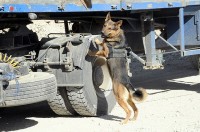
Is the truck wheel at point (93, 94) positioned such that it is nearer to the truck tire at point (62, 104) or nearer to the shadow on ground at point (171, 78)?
the truck tire at point (62, 104)

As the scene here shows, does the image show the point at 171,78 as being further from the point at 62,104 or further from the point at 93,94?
the point at 62,104

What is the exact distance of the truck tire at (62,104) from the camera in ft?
22.9

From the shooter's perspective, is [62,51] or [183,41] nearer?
[62,51]

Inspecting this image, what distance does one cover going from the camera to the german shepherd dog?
21.5 feet

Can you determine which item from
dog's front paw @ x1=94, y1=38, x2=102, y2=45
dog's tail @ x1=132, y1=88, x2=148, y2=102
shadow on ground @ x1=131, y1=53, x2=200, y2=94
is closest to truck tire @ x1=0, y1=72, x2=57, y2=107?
dog's front paw @ x1=94, y1=38, x2=102, y2=45

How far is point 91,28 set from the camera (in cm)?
796

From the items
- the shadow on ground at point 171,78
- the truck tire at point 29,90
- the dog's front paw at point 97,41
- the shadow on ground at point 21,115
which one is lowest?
the shadow on ground at point 21,115

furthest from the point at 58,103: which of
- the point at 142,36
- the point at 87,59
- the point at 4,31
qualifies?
the point at 142,36

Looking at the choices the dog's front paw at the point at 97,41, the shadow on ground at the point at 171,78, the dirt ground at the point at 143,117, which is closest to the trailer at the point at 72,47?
the dog's front paw at the point at 97,41

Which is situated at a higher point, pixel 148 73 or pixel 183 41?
pixel 183 41

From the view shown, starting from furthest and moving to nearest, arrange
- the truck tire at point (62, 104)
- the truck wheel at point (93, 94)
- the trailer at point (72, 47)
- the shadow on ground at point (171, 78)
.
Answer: the shadow on ground at point (171, 78) < the truck tire at point (62, 104) < the truck wheel at point (93, 94) < the trailer at point (72, 47)

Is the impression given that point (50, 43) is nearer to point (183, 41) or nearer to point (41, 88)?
point (41, 88)

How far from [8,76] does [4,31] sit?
1.54m

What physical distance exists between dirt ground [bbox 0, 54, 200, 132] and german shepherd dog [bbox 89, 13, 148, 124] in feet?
1.12
